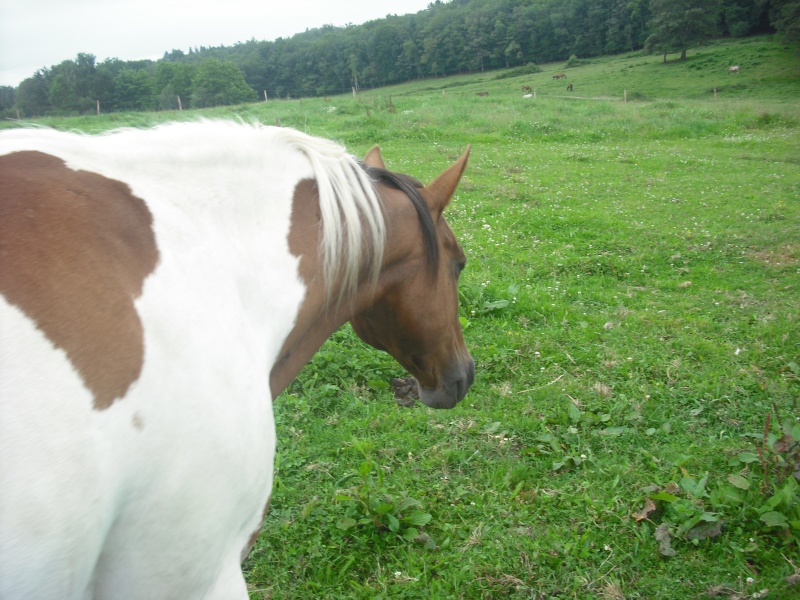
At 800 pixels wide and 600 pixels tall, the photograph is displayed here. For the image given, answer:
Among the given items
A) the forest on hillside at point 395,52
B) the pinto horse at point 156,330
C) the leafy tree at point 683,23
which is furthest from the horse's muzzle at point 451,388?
the leafy tree at point 683,23

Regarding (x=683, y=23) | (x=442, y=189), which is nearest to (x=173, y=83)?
(x=442, y=189)

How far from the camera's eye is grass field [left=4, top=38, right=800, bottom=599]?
8.96 ft

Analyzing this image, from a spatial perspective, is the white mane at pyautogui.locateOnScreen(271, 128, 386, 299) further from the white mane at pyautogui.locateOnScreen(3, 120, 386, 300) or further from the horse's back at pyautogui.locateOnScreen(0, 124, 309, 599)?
the horse's back at pyautogui.locateOnScreen(0, 124, 309, 599)

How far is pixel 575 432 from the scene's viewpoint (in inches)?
144

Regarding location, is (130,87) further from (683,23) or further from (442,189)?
(683,23)

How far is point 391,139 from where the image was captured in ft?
48.5

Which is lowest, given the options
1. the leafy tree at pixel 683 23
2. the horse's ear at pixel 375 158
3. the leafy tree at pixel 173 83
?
the horse's ear at pixel 375 158

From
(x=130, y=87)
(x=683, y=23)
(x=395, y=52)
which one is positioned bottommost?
(x=130, y=87)

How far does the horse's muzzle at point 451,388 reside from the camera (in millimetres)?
2586

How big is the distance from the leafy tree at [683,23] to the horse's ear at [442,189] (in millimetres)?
42078

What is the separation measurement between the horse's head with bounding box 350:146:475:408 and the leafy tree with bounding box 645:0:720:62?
4216 cm

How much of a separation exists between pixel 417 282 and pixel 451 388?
66 cm

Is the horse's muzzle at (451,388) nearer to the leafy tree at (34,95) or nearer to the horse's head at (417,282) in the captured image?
the horse's head at (417,282)

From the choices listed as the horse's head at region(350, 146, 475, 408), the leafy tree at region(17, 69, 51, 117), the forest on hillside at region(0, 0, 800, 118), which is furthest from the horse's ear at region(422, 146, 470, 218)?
the leafy tree at region(17, 69, 51, 117)
